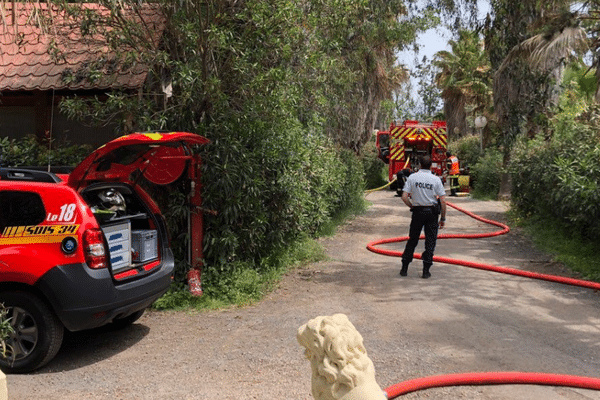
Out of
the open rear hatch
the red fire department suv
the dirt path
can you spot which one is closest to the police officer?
the dirt path

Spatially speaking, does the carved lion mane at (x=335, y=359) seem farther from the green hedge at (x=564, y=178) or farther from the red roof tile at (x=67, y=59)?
the green hedge at (x=564, y=178)

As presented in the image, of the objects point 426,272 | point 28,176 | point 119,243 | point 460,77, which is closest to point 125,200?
point 119,243

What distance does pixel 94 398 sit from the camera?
16.2ft

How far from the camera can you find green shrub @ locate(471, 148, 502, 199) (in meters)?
23.4

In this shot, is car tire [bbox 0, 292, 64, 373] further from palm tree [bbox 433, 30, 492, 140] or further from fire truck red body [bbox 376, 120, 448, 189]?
palm tree [bbox 433, 30, 492, 140]

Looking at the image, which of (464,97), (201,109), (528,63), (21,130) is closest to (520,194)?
(528,63)

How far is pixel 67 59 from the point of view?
10109 mm

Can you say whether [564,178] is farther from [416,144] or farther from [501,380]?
[416,144]

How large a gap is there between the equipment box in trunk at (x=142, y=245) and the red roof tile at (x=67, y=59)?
3.03 meters

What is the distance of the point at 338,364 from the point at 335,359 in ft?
0.10

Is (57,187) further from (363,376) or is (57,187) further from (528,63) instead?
(528,63)

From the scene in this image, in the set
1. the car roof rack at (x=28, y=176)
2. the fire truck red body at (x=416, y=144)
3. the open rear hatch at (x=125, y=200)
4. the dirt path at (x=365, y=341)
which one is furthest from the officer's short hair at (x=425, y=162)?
the fire truck red body at (x=416, y=144)

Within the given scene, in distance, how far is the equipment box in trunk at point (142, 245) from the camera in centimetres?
640

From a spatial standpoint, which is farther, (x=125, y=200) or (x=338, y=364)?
(x=125, y=200)
